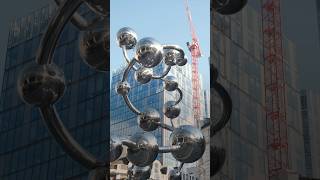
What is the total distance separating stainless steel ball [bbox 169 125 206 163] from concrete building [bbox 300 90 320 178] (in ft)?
14.0

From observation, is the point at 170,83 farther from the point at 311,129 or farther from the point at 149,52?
the point at 311,129

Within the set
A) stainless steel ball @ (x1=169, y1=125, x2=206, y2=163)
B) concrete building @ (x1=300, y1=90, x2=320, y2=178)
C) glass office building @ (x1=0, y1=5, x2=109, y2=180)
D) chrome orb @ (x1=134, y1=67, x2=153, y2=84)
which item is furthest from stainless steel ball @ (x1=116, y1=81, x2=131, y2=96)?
concrete building @ (x1=300, y1=90, x2=320, y2=178)

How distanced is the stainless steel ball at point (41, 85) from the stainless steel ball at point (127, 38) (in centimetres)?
76

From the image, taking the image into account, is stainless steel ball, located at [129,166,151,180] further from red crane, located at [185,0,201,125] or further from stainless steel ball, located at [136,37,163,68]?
red crane, located at [185,0,201,125]

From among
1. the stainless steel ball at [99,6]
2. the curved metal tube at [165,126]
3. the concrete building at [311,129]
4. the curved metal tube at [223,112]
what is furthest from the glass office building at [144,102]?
the concrete building at [311,129]

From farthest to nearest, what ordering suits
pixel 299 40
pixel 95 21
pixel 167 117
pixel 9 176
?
pixel 299 40
pixel 9 176
pixel 167 117
pixel 95 21

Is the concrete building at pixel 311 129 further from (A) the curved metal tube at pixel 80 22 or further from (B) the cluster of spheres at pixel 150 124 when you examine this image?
Answer: (A) the curved metal tube at pixel 80 22

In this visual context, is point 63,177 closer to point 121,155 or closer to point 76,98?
point 76,98

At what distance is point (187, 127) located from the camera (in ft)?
10.2

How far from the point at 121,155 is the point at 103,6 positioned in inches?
31.6

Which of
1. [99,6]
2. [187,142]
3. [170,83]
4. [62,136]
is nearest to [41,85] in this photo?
[62,136]

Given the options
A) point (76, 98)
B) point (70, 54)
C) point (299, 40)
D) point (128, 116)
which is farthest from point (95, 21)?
point (299, 40)

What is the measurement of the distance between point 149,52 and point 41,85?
775 mm

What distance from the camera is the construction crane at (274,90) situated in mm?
6777
